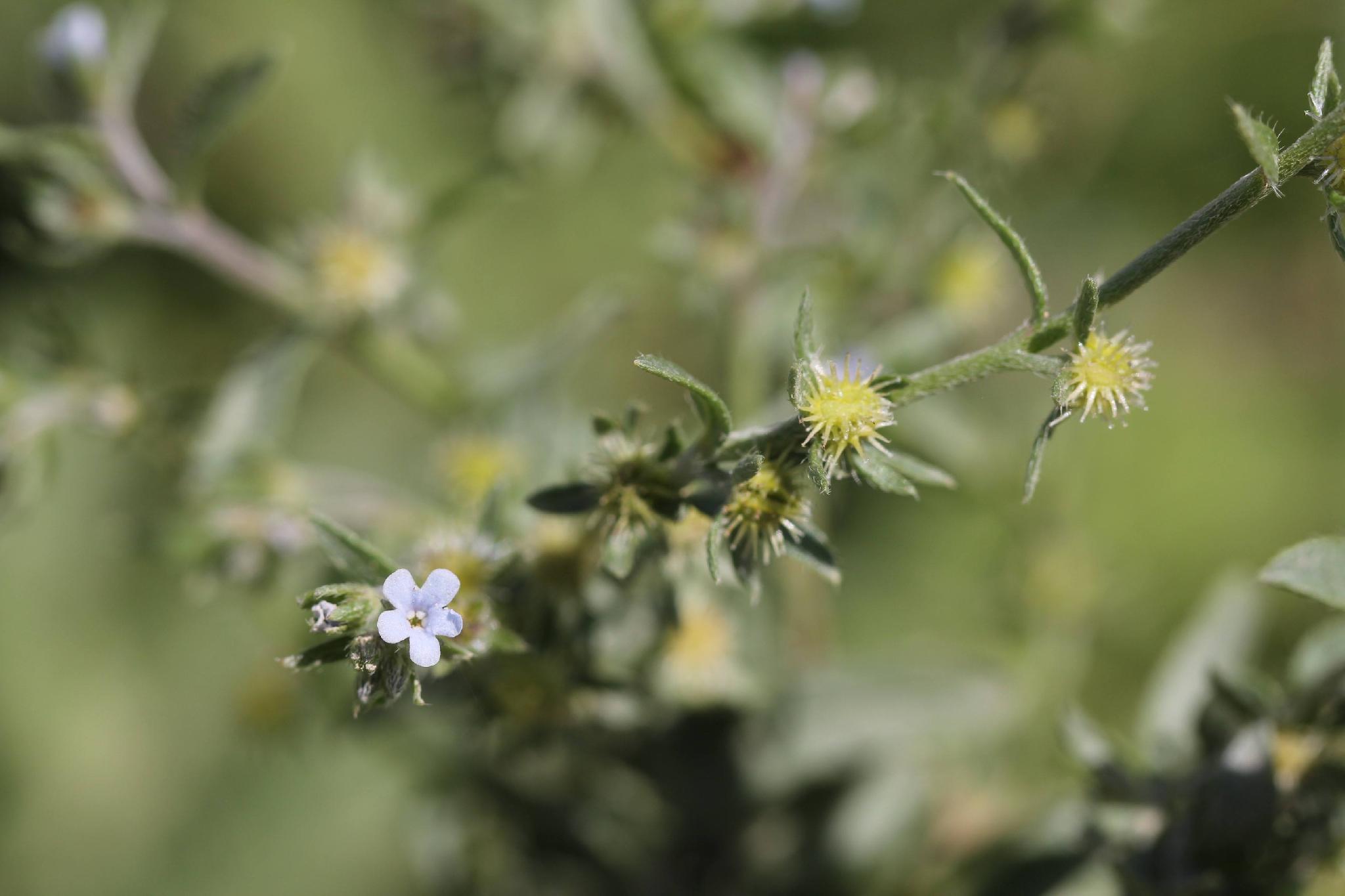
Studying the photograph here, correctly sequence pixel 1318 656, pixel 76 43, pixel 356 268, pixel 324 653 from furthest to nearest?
pixel 356 268 → pixel 76 43 → pixel 1318 656 → pixel 324 653

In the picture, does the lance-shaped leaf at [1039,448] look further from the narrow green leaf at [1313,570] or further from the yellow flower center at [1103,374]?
the narrow green leaf at [1313,570]

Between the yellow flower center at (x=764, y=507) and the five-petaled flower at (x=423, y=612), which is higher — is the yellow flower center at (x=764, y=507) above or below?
above

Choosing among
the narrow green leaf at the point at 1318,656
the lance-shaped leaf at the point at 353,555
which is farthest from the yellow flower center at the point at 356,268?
the narrow green leaf at the point at 1318,656

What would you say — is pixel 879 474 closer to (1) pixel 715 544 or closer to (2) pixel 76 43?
(1) pixel 715 544

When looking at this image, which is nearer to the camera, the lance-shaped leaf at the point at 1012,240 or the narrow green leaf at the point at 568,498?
the lance-shaped leaf at the point at 1012,240

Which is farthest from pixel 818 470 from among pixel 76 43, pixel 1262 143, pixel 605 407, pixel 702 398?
pixel 605 407

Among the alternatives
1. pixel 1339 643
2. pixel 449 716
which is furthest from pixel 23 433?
pixel 1339 643

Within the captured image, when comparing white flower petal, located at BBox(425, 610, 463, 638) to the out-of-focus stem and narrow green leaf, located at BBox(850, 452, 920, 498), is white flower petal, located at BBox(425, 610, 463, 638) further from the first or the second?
the out-of-focus stem
